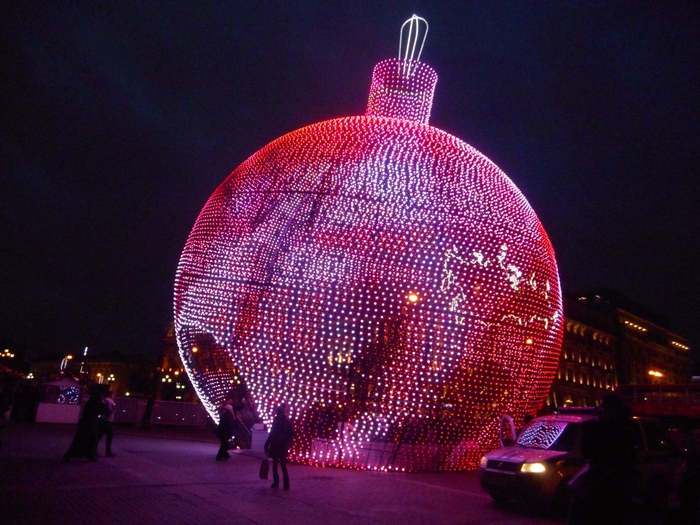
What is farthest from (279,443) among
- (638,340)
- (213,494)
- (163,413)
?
(638,340)

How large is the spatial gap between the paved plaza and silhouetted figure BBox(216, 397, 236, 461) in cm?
29

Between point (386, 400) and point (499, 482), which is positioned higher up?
point (386, 400)

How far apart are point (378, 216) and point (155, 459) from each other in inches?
233

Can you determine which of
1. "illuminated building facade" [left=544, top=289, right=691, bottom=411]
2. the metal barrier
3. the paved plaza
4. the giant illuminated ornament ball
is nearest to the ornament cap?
the giant illuminated ornament ball

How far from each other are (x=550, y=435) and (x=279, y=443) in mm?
4077

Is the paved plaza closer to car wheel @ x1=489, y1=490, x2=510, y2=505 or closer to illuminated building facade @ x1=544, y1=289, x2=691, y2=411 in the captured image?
car wheel @ x1=489, y1=490, x2=510, y2=505

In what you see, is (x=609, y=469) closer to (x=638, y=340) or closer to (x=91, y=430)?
(x=91, y=430)

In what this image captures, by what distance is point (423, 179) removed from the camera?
387 inches

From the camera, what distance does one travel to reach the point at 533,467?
7418 mm

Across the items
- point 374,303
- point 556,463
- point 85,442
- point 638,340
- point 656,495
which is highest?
point 638,340

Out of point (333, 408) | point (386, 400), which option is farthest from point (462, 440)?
point (333, 408)

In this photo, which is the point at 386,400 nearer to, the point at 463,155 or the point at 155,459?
the point at 155,459

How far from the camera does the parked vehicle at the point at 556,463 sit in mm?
7297

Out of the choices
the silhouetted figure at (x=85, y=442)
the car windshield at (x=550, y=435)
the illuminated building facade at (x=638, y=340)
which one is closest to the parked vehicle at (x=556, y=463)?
the car windshield at (x=550, y=435)
